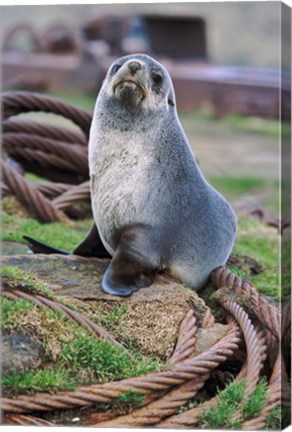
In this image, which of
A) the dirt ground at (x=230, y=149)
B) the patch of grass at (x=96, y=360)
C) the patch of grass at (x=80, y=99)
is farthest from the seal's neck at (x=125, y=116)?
the patch of grass at (x=80, y=99)

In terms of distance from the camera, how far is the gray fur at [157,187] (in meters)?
5.06

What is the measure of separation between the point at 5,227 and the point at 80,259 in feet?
2.62

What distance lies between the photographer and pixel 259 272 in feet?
18.3

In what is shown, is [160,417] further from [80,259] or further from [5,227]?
[5,227]

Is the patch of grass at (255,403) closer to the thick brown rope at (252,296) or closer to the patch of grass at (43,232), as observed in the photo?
the thick brown rope at (252,296)

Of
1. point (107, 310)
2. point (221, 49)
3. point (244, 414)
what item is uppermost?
point (107, 310)

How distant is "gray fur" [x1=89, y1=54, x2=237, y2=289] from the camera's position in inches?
199

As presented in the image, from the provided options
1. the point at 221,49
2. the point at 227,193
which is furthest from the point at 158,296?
the point at 221,49

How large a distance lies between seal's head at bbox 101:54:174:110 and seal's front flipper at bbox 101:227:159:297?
2.13 ft

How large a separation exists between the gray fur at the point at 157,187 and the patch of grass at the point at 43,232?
0.67 metres

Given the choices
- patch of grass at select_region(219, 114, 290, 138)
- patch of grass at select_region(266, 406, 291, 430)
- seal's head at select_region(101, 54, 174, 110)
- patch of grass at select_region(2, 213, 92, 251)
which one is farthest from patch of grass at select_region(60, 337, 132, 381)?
patch of grass at select_region(219, 114, 290, 138)

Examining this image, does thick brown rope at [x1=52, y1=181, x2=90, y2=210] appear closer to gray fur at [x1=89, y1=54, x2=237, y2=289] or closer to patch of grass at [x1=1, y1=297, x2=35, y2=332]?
gray fur at [x1=89, y1=54, x2=237, y2=289]

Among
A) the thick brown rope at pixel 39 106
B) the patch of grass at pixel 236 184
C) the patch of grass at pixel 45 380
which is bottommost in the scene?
the patch of grass at pixel 236 184

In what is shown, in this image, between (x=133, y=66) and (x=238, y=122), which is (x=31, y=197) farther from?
(x=238, y=122)
